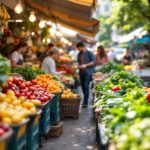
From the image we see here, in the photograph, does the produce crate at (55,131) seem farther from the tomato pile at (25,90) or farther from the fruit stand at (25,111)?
the tomato pile at (25,90)

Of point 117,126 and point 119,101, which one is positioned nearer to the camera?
point 117,126

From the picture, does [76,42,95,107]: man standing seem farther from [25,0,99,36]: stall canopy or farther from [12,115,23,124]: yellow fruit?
[12,115,23,124]: yellow fruit

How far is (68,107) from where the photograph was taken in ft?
38.7

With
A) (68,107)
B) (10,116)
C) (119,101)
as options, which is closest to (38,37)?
(68,107)

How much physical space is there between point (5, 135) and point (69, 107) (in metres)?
7.30

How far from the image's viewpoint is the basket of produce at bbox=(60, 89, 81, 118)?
11.7 metres

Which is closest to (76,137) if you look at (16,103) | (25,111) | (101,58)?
(16,103)

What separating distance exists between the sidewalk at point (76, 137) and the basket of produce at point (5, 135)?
3.79 m

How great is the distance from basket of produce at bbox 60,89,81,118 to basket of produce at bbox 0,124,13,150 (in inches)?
272

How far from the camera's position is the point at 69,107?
11.8 m

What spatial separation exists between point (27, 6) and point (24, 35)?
1.05 metres

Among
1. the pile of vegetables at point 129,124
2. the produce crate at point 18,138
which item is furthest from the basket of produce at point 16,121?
the pile of vegetables at point 129,124

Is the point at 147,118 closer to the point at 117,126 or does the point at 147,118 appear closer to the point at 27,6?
the point at 117,126

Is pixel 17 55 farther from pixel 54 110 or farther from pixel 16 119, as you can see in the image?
pixel 16 119
